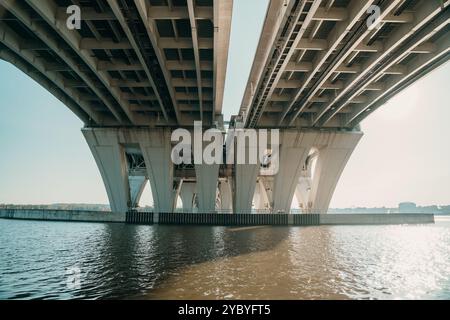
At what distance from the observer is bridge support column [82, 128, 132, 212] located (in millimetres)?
36375

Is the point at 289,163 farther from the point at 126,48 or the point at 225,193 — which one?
the point at 225,193

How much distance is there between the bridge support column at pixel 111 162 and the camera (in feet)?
119

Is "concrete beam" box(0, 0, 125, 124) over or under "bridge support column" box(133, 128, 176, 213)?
over

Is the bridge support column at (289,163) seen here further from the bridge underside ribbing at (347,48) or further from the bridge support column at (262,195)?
the bridge support column at (262,195)

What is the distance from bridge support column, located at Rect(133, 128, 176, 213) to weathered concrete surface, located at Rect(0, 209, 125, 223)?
5034 mm

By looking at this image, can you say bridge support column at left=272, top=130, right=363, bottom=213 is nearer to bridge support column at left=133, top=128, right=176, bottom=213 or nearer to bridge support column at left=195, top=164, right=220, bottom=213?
bridge support column at left=195, top=164, right=220, bottom=213

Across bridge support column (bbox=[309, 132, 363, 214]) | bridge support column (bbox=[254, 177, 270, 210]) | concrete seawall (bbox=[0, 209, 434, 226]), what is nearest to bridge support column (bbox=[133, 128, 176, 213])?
concrete seawall (bbox=[0, 209, 434, 226])

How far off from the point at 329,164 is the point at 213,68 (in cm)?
2334

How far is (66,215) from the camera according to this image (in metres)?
38.8

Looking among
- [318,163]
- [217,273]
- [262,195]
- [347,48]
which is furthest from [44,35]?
[262,195]

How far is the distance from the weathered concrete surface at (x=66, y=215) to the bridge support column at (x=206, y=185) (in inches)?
389

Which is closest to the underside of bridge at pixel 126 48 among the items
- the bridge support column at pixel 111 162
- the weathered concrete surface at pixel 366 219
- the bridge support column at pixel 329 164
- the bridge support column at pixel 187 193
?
the bridge support column at pixel 111 162

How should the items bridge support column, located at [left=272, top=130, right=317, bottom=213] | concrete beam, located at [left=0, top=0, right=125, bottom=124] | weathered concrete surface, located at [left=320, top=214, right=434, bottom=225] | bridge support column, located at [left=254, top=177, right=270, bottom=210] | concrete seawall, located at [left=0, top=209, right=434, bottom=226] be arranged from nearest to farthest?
concrete beam, located at [left=0, top=0, right=125, bottom=124] → concrete seawall, located at [left=0, top=209, right=434, bottom=226] → bridge support column, located at [left=272, top=130, right=317, bottom=213] → weathered concrete surface, located at [left=320, top=214, right=434, bottom=225] → bridge support column, located at [left=254, top=177, right=270, bottom=210]
